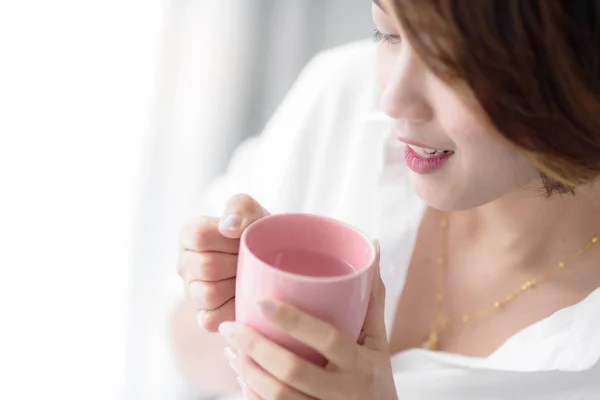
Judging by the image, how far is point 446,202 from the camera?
0.68 m

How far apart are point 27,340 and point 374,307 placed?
22.2 inches

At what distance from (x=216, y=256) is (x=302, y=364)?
6.5 inches

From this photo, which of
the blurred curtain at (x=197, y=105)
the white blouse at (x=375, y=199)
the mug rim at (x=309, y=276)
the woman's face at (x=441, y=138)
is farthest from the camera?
the blurred curtain at (x=197, y=105)

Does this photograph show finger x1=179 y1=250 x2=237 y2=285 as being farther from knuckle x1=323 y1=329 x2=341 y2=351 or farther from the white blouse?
the white blouse

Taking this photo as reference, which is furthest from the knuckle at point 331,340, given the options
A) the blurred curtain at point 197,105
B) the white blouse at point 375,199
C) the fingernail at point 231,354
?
the blurred curtain at point 197,105

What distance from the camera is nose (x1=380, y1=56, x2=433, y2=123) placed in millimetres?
609

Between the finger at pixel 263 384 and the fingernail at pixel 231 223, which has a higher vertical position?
the fingernail at pixel 231 223

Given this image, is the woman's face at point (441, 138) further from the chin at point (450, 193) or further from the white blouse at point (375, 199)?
the white blouse at point (375, 199)

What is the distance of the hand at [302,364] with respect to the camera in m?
0.52

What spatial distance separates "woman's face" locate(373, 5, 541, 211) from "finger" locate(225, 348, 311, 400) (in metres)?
0.26

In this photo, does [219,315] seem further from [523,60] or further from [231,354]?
[523,60]

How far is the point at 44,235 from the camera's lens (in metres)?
0.91

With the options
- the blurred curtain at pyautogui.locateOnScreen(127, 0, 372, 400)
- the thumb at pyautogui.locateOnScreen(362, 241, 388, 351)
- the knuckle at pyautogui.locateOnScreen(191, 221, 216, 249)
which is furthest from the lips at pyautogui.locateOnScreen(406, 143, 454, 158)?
the blurred curtain at pyautogui.locateOnScreen(127, 0, 372, 400)

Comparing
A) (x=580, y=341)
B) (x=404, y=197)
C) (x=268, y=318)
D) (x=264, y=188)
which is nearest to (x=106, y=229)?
(x=264, y=188)
